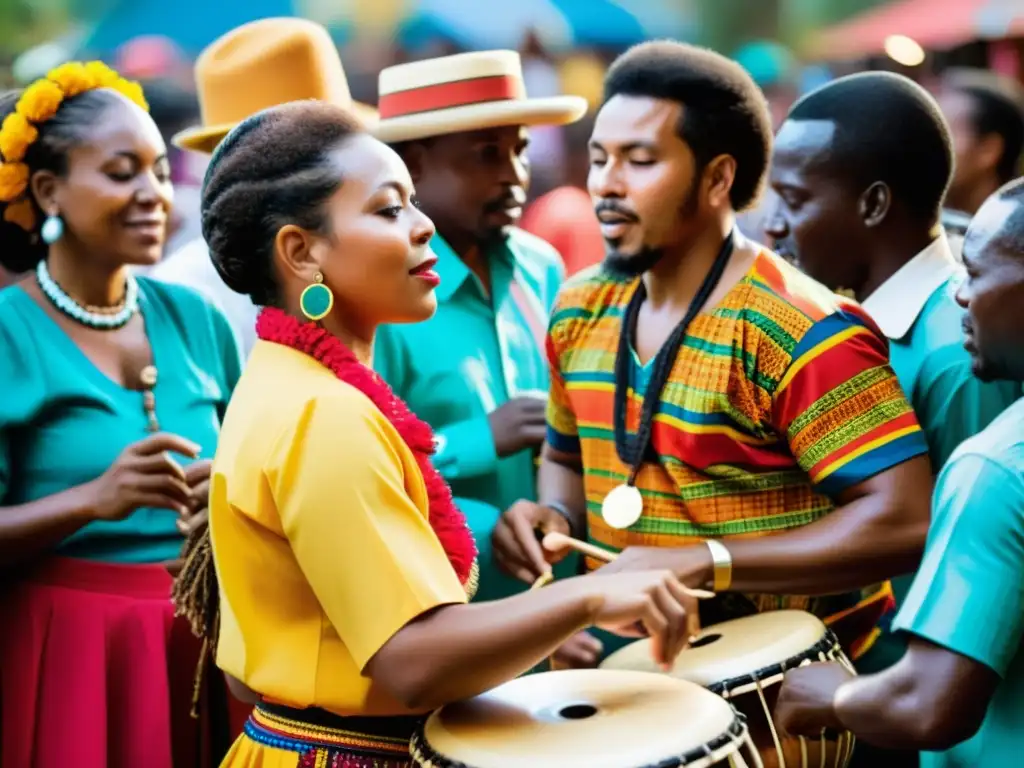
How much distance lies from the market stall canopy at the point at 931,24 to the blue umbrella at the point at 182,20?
4571mm

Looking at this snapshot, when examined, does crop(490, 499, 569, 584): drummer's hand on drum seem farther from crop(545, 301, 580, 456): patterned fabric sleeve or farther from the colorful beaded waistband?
the colorful beaded waistband

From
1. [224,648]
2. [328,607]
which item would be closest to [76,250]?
[224,648]

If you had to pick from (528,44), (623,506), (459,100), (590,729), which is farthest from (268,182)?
(528,44)

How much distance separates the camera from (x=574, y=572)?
4832 mm

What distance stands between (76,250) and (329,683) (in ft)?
6.68

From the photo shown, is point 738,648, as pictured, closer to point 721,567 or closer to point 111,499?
point 721,567

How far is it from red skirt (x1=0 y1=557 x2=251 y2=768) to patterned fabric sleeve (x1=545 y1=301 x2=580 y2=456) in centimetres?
119

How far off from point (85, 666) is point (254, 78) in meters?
2.28

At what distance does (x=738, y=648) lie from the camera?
124 inches

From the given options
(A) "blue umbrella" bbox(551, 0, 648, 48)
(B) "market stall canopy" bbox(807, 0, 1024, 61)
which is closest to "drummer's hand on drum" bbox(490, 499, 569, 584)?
(A) "blue umbrella" bbox(551, 0, 648, 48)

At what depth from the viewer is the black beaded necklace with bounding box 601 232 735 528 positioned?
367cm

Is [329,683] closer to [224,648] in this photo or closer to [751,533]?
[224,648]

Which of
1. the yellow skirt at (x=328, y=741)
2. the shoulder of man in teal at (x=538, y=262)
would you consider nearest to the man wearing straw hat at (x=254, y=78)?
the shoulder of man in teal at (x=538, y=262)

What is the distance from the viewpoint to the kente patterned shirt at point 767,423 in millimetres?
3439
